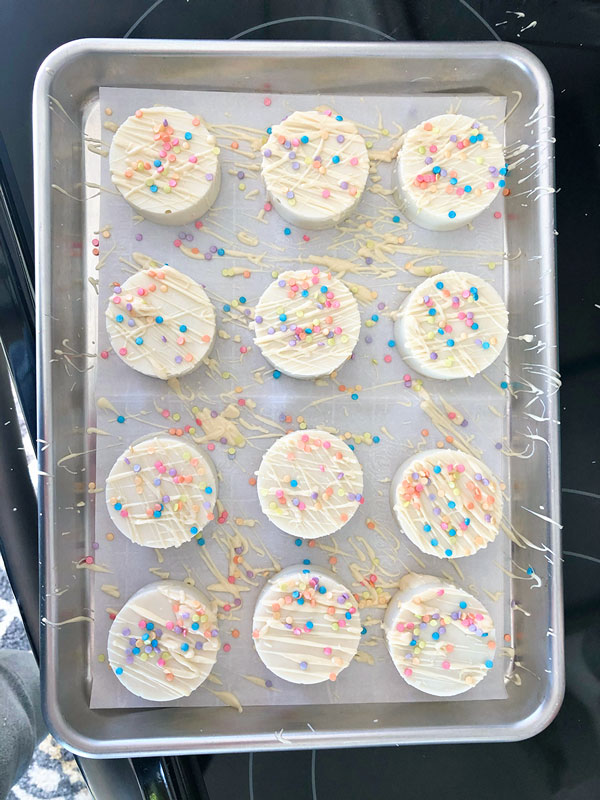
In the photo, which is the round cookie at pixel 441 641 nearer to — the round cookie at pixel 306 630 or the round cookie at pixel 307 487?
the round cookie at pixel 306 630

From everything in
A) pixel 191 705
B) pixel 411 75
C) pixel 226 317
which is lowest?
pixel 191 705

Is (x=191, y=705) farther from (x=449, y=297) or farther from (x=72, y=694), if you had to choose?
(x=449, y=297)

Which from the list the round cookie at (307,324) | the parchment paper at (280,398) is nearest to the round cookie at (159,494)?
the parchment paper at (280,398)

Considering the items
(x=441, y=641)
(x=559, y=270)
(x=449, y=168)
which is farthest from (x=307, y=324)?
(x=441, y=641)

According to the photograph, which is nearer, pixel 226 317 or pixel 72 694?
pixel 72 694

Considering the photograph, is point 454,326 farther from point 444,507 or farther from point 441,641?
point 441,641

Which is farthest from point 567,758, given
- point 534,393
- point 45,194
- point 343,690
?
point 45,194

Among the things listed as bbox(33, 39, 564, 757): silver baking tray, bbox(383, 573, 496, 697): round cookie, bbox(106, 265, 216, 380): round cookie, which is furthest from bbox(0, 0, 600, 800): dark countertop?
bbox(106, 265, 216, 380): round cookie
